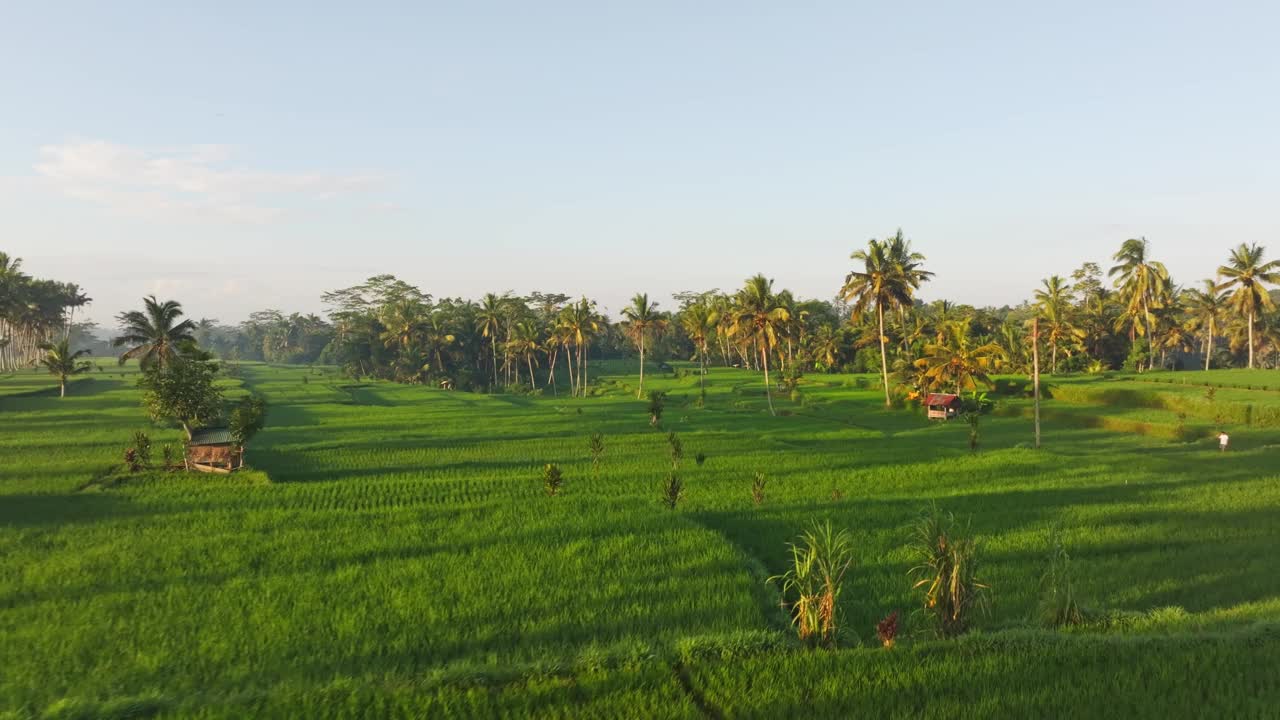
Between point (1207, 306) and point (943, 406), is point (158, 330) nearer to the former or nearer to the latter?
point (943, 406)

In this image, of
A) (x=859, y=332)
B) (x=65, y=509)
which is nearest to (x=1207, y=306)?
(x=859, y=332)

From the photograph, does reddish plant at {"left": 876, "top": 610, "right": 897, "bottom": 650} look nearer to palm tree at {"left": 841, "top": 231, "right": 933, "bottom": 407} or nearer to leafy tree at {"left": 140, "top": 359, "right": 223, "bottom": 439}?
leafy tree at {"left": 140, "top": 359, "right": 223, "bottom": 439}

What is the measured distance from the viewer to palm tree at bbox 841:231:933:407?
5138cm

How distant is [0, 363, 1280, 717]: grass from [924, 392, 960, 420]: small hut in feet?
49.8

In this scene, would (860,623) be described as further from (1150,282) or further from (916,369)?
(1150,282)

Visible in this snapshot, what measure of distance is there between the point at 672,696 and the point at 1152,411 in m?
45.8

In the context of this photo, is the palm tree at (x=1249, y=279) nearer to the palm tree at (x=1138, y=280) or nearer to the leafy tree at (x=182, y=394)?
the palm tree at (x=1138, y=280)

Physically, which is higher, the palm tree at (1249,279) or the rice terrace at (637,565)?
the palm tree at (1249,279)

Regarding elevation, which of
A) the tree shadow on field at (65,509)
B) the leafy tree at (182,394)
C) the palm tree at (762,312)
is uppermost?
the palm tree at (762,312)

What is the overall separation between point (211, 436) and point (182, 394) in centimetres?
316


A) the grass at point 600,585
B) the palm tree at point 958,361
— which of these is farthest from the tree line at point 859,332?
the grass at point 600,585

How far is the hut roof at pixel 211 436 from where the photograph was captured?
28322 mm

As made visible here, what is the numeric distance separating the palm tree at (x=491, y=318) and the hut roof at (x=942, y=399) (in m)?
54.6

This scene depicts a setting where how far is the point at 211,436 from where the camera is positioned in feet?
95.5
